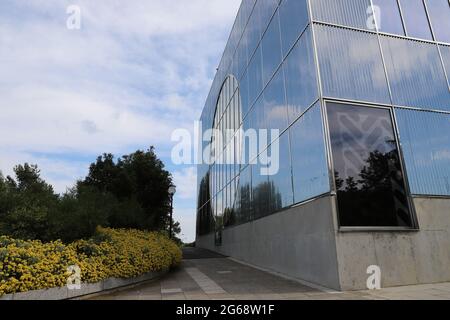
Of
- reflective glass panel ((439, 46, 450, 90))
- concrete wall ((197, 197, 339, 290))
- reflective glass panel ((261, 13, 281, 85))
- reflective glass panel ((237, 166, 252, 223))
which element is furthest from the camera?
reflective glass panel ((237, 166, 252, 223))

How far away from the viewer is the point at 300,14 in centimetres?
1159

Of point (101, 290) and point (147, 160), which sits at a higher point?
point (147, 160)

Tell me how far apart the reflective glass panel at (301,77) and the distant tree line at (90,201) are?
7945mm

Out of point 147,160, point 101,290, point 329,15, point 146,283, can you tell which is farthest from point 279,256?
point 147,160

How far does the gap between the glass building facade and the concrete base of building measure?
320 mm

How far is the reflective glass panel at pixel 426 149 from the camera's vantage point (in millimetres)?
9930

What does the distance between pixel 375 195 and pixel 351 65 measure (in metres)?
4.28

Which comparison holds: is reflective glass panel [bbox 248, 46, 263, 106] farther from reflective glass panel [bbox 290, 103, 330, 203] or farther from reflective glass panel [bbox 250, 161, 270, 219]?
reflective glass panel [bbox 290, 103, 330, 203]

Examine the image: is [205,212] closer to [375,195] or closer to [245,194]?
[245,194]

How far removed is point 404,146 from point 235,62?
14.4m

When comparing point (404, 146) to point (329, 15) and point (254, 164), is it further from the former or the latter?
point (254, 164)

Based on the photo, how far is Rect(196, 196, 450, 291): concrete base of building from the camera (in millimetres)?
8469

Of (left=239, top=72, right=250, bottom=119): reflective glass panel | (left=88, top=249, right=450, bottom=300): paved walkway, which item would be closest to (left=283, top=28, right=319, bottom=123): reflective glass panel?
(left=88, top=249, right=450, bottom=300): paved walkway
